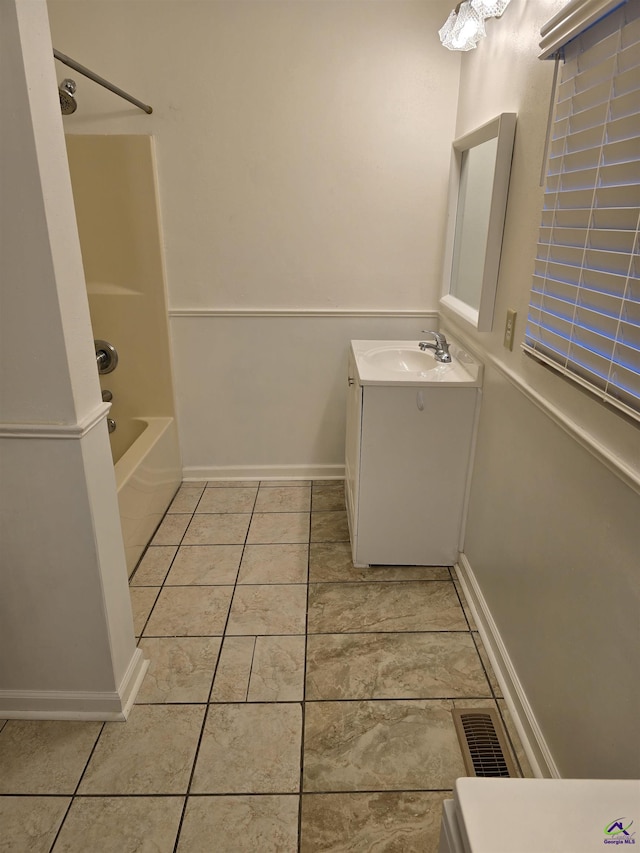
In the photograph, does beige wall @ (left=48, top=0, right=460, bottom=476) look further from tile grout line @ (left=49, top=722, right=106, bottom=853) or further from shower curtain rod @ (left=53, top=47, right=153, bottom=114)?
tile grout line @ (left=49, top=722, right=106, bottom=853)

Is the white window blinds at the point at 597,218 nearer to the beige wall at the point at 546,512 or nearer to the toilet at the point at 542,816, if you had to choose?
the beige wall at the point at 546,512

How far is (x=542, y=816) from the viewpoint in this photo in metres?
0.74

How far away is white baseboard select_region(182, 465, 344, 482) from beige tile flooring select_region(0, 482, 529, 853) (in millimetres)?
746

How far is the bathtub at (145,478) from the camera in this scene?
231cm

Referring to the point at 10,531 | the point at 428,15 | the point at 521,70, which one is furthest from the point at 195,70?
the point at 10,531

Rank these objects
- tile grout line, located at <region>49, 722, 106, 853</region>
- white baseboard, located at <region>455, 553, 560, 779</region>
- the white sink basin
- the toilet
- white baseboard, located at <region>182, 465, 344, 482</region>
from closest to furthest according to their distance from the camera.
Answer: the toilet, tile grout line, located at <region>49, 722, 106, 853</region>, white baseboard, located at <region>455, 553, 560, 779</region>, the white sink basin, white baseboard, located at <region>182, 465, 344, 482</region>

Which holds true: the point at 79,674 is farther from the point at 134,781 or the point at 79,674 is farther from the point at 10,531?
the point at 10,531

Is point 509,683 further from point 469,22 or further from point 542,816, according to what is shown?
point 469,22

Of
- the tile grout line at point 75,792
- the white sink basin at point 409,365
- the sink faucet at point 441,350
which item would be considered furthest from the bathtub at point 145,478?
the sink faucet at point 441,350

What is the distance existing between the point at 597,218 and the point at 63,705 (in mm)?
1909

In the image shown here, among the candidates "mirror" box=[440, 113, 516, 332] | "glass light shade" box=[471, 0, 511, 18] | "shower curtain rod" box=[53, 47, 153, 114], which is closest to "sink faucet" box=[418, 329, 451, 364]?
"mirror" box=[440, 113, 516, 332]

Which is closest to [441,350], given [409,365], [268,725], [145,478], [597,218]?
[409,365]

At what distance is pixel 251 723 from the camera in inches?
64.4

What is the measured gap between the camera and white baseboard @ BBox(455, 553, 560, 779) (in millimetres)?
1458
